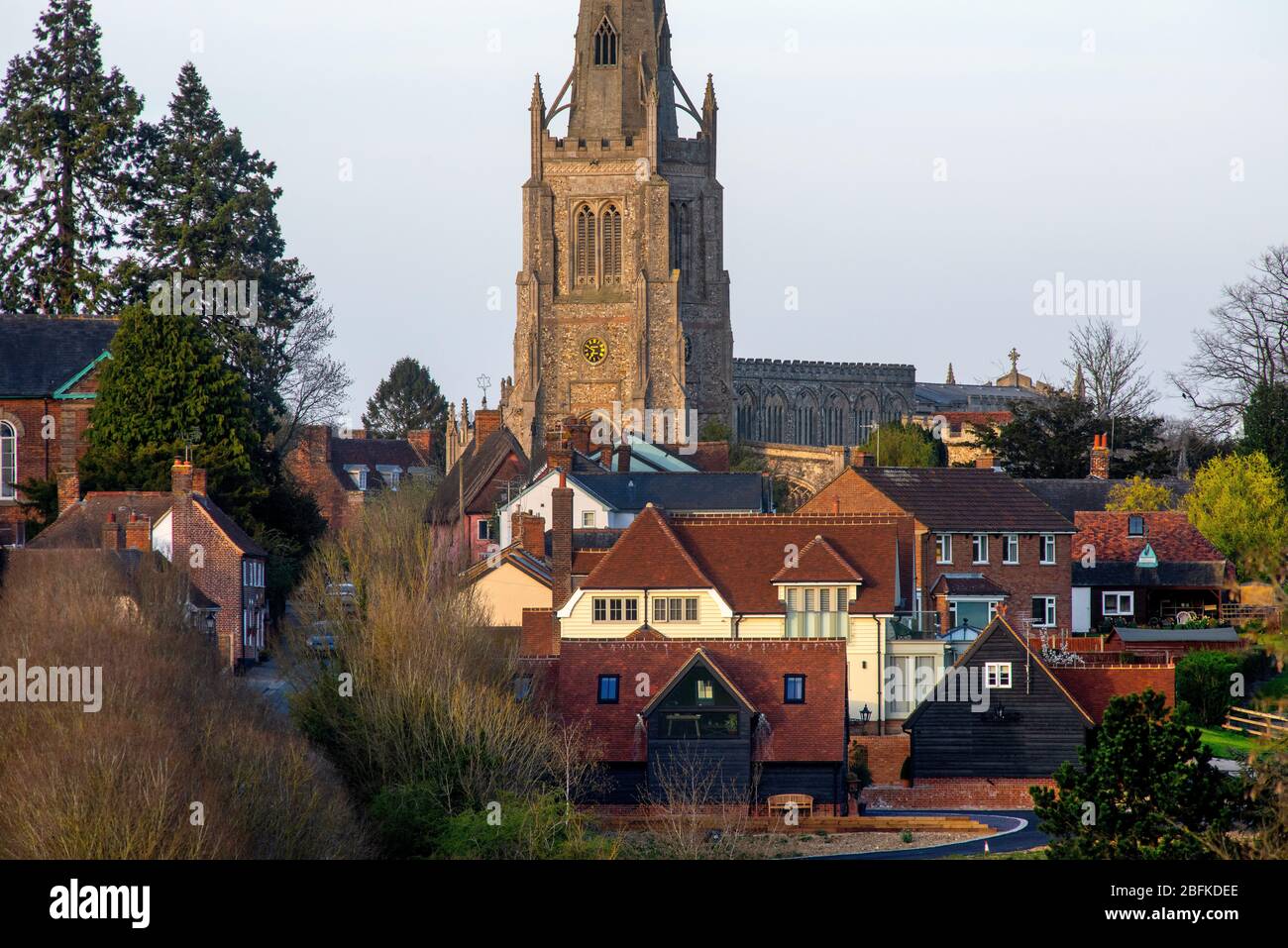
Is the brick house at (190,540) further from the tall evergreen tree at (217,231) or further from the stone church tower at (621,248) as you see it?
the stone church tower at (621,248)

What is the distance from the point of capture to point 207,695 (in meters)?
43.4

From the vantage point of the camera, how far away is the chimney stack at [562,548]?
60.1m

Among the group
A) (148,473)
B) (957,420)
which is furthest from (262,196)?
(957,420)

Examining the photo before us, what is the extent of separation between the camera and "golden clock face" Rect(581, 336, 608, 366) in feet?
393

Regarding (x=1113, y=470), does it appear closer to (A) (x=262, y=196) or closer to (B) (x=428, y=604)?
(A) (x=262, y=196)

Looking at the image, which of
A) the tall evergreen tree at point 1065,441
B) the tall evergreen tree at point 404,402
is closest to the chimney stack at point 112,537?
the tall evergreen tree at point 1065,441

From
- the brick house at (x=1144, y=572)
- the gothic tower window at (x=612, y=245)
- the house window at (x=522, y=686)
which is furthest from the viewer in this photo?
the gothic tower window at (x=612, y=245)

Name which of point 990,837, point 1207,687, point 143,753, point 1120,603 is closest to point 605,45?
point 1120,603

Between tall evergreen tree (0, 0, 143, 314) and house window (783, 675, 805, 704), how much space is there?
110 feet

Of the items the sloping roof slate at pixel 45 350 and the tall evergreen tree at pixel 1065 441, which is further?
the tall evergreen tree at pixel 1065 441

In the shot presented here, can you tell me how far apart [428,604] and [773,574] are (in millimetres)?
11687

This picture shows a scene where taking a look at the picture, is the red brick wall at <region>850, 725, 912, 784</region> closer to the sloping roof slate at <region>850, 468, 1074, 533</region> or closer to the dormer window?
the sloping roof slate at <region>850, 468, 1074, 533</region>

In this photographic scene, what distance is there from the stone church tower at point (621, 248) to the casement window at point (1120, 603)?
46479mm

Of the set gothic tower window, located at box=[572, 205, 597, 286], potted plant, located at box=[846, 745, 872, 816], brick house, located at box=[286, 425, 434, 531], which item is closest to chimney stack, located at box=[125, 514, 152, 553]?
potted plant, located at box=[846, 745, 872, 816]
